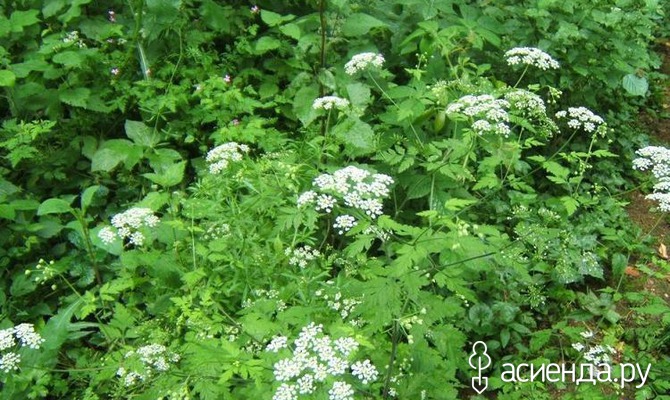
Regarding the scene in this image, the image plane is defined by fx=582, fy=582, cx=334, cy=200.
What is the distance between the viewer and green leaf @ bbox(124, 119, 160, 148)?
3689 millimetres

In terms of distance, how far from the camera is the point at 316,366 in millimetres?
1776

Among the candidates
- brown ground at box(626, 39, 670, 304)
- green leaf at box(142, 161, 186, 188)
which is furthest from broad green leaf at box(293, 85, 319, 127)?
brown ground at box(626, 39, 670, 304)

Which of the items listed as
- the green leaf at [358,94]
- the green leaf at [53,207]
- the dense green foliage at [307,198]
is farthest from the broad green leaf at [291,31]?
the green leaf at [53,207]

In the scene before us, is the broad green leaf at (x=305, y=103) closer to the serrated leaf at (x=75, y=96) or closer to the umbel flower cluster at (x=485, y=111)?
the umbel flower cluster at (x=485, y=111)

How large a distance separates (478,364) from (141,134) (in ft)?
8.10

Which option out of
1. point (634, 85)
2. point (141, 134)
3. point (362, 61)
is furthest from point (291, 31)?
point (634, 85)

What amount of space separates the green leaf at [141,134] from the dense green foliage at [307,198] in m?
0.01

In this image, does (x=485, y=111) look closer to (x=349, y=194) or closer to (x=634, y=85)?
(x=349, y=194)

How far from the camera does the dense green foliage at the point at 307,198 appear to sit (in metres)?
2.24

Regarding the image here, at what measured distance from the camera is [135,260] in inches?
115

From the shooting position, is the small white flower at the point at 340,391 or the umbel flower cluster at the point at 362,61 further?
the umbel flower cluster at the point at 362,61

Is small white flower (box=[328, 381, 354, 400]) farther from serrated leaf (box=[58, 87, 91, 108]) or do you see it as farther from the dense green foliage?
serrated leaf (box=[58, 87, 91, 108])

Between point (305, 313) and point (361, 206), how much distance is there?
1.50 ft

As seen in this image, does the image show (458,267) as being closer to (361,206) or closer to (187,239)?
(361,206)
